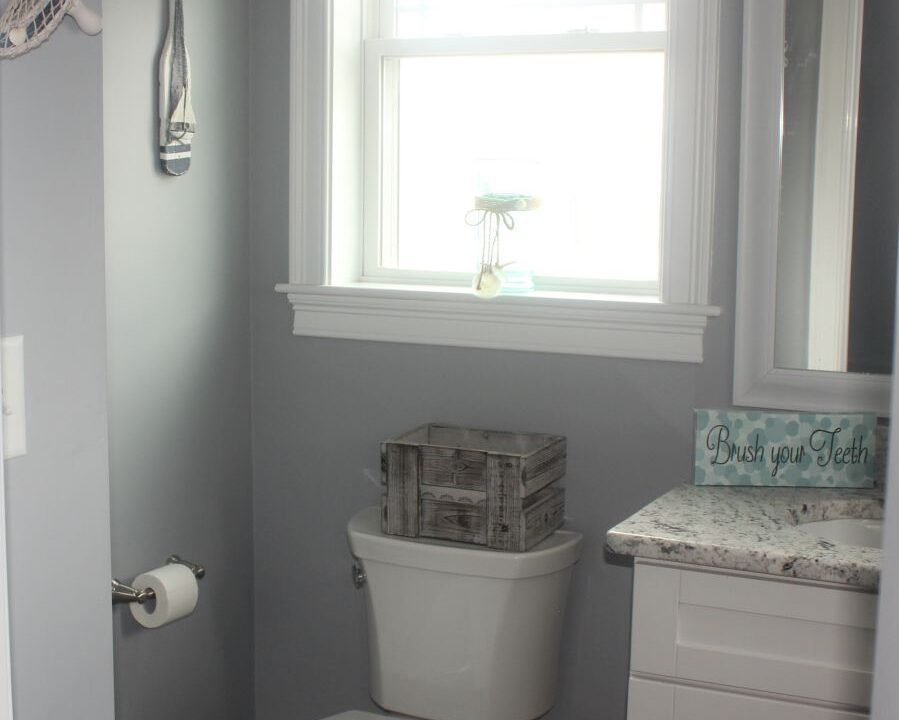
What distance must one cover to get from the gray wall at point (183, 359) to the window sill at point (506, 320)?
0.20 metres

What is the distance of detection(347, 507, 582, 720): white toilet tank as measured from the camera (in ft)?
6.42

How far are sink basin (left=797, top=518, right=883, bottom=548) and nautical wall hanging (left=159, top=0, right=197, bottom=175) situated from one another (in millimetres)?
1274

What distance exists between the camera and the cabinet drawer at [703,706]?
1.55 m

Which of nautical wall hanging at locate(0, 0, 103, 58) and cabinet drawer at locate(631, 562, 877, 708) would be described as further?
cabinet drawer at locate(631, 562, 877, 708)

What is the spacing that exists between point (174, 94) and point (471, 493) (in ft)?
Result: 2.94

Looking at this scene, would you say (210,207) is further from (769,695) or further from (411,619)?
(769,695)

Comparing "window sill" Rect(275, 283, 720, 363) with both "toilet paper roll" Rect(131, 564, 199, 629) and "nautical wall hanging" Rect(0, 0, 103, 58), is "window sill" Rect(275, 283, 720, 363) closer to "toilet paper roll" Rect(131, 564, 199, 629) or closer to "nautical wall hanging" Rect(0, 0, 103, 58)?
"toilet paper roll" Rect(131, 564, 199, 629)

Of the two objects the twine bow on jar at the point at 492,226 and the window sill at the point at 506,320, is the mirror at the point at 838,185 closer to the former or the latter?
the window sill at the point at 506,320

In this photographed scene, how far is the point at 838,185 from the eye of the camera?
1.90m

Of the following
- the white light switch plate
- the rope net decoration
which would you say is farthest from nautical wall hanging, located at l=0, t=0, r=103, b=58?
the white light switch plate

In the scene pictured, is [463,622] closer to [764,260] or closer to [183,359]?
[183,359]

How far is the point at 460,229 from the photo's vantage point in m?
2.35

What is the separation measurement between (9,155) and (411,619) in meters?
1.31

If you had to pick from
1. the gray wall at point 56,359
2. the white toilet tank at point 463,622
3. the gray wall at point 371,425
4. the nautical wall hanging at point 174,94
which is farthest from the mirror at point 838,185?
the gray wall at point 56,359
